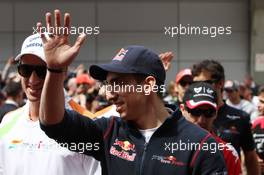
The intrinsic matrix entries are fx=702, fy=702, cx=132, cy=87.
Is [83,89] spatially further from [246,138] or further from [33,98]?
[33,98]

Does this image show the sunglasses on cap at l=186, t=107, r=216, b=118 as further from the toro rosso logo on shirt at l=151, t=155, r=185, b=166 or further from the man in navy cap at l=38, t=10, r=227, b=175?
the toro rosso logo on shirt at l=151, t=155, r=185, b=166

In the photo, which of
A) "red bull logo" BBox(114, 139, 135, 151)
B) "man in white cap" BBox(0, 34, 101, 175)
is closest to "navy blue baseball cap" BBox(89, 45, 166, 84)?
"red bull logo" BBox(114, 139, 135, 151)

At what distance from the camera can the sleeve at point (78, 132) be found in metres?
3.18

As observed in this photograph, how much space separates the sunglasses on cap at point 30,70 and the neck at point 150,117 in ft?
3.05

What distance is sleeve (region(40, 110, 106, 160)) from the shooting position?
125 inches

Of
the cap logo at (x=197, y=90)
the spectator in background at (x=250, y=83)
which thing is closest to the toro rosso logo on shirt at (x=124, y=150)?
the cap logo at (x=197, y=90)

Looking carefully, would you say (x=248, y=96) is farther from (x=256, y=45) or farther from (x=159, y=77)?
(x=159, y=77)

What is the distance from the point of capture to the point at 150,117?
3295mm

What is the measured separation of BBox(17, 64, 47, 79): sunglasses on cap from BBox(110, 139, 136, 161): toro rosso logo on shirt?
0.93m

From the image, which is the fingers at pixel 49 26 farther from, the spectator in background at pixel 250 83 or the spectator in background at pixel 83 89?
the spectator in background at pixel 250 83

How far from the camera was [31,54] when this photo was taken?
408cm

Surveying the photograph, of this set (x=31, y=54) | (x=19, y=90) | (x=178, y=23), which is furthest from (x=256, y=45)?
(x=31, y=54)

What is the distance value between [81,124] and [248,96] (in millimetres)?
10905

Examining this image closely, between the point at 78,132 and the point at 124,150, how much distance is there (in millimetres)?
238
